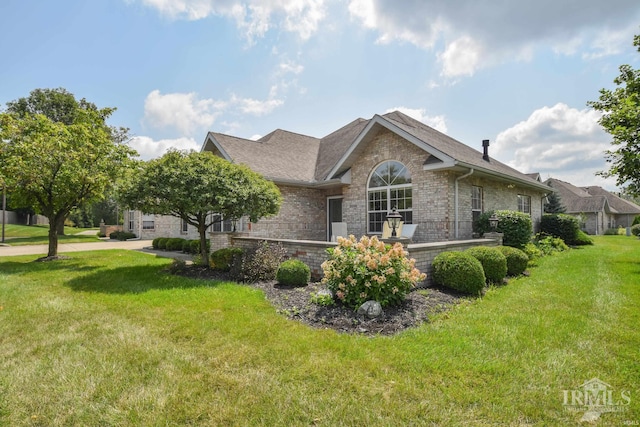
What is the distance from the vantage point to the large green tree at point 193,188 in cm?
775

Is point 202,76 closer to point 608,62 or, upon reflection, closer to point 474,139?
point 474,139

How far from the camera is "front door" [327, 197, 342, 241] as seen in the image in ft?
48.7

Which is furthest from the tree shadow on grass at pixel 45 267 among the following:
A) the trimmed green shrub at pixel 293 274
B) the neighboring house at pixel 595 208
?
the neighboring house at pixel 595 208

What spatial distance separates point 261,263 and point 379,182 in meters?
6.58

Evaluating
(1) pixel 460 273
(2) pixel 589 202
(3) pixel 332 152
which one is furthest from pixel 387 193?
(2) pixel 589 202

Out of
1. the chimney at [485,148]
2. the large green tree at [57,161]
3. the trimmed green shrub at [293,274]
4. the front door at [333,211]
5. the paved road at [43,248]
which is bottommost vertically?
the paved road at [43,248]

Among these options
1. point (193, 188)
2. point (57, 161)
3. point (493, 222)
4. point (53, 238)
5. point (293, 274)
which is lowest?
point (293, 274)

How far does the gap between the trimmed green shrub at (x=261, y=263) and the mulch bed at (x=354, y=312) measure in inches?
34.7

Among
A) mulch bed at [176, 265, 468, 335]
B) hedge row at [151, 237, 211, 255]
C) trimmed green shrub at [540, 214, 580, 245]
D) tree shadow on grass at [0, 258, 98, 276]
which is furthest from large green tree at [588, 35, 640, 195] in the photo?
tree shadow on grass at [0, 258, 98, 276]

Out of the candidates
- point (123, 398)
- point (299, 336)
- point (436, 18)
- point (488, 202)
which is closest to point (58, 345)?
point (123, 398)

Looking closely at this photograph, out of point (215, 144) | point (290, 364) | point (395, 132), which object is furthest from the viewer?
point (215, 144)

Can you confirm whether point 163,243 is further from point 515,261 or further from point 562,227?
point 562,227

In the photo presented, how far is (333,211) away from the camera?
1507cm

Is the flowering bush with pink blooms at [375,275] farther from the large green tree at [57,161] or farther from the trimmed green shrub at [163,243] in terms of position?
the trimmed green shrub at [163,243]
